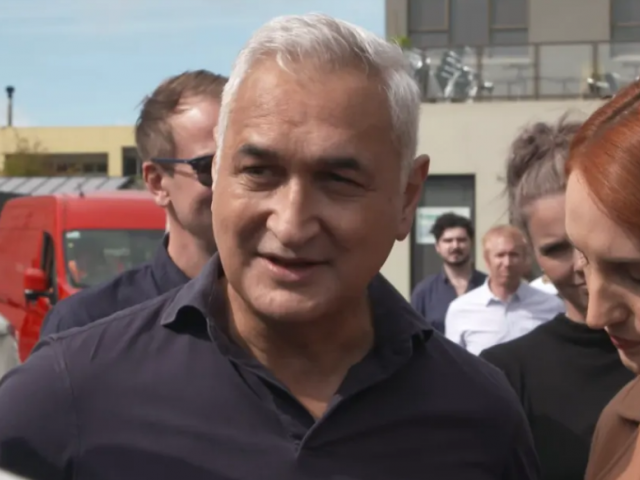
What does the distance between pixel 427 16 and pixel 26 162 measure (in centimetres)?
2545

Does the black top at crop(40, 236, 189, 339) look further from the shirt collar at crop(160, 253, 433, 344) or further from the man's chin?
the man's chin

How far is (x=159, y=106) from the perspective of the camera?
3752mm

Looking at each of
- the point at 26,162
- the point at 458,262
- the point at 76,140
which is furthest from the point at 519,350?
the point at 76,140

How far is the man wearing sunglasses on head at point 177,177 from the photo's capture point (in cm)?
345

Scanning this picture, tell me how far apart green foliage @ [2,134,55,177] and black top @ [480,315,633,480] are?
3949cm

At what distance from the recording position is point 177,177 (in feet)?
11.9

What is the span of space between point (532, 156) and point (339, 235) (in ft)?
4.30

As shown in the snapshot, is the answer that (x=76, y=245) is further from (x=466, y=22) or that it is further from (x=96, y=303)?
(x=466, y=22)

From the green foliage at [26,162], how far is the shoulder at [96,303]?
3891 centimetres

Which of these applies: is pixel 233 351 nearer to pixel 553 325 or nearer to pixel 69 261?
pixel 553 325

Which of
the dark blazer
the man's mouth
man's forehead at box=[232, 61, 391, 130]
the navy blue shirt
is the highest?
man's forehead at box=[232, 61, 391, 130]

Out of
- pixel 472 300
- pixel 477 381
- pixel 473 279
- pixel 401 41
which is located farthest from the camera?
pixel 473 279

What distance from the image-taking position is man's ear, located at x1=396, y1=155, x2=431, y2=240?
7.51 feet

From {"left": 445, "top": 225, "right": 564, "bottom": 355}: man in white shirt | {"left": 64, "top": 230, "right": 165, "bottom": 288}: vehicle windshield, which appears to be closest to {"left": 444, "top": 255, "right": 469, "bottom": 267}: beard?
{"left": 445, "top": 225, "right": 564, "bottom": 355}: man in white shirt
